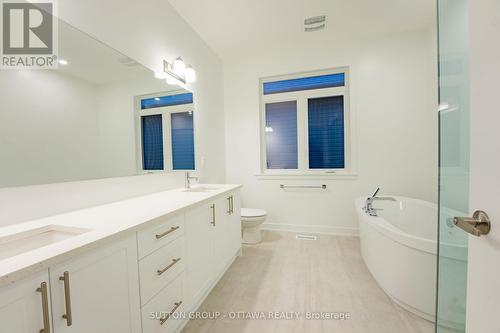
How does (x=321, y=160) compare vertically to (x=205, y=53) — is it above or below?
below

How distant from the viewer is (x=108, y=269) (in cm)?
84

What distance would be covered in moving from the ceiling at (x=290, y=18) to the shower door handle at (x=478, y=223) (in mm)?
2427

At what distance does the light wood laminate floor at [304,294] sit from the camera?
1.38 metres

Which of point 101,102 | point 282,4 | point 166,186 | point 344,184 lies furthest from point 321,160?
point 101,102

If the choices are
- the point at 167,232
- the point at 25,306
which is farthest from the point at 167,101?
the point at 25,306

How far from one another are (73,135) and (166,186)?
952mm

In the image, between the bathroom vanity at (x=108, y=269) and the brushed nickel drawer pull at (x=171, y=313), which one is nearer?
the bathroom vanity at (x=108, y=269)

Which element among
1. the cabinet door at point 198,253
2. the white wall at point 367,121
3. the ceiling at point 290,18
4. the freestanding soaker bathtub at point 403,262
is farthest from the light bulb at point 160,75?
the freestanding soaker bathtub at point 403,262

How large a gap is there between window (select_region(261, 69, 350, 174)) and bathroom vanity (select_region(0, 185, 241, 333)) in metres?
1.91

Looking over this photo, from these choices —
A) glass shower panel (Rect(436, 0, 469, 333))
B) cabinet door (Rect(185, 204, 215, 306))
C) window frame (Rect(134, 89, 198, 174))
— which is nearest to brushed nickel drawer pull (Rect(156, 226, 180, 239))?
cabinet door (Rect(185, 204, 215, 306))

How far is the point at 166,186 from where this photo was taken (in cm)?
208

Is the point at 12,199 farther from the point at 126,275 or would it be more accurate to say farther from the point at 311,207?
the point at 311,207

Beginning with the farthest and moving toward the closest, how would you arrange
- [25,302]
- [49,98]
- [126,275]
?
[49,98] → [126,275] → [25,302]

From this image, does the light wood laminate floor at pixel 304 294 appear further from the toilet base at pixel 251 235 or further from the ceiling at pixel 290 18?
the ceiling at pixel 290 18
